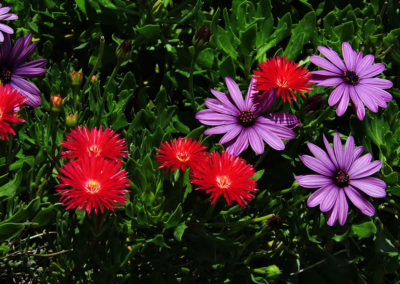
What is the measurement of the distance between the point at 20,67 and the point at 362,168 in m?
1.06

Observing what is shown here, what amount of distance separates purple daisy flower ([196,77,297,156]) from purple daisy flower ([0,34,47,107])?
516 mm

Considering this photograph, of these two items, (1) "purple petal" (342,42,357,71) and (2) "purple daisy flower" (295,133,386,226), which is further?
(1) "purple petal" (342,42,357,71)

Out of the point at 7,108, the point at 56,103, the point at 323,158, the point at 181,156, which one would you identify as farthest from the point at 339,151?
the point at 7,108

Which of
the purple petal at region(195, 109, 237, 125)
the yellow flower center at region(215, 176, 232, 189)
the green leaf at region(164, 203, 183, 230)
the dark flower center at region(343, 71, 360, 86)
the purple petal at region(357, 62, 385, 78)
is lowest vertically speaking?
the green leaf at region(164, 203, 183, 230)

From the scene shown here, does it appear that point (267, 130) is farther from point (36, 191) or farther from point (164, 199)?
point (36, 191)

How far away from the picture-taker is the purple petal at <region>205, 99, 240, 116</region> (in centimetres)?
145

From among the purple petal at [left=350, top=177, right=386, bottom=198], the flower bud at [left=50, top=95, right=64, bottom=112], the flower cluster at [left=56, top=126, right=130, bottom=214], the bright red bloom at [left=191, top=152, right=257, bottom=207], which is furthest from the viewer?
the purple petal at [left=350, top=177, right=386, bottom=198]

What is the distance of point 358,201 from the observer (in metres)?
1.36

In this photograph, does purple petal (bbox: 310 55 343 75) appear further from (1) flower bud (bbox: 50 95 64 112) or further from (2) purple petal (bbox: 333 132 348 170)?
(1) flower bud (bbox: 50 95 64 112)

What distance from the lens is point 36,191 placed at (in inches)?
58.5

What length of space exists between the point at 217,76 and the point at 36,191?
2.44 feet

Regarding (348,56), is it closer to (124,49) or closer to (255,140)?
(255,140)

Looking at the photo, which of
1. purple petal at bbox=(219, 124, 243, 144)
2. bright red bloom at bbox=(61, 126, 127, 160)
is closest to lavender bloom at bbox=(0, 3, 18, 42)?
bright red bloom at bbox=(61, 126, 127, 160)

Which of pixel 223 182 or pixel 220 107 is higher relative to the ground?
pixel 220 107
